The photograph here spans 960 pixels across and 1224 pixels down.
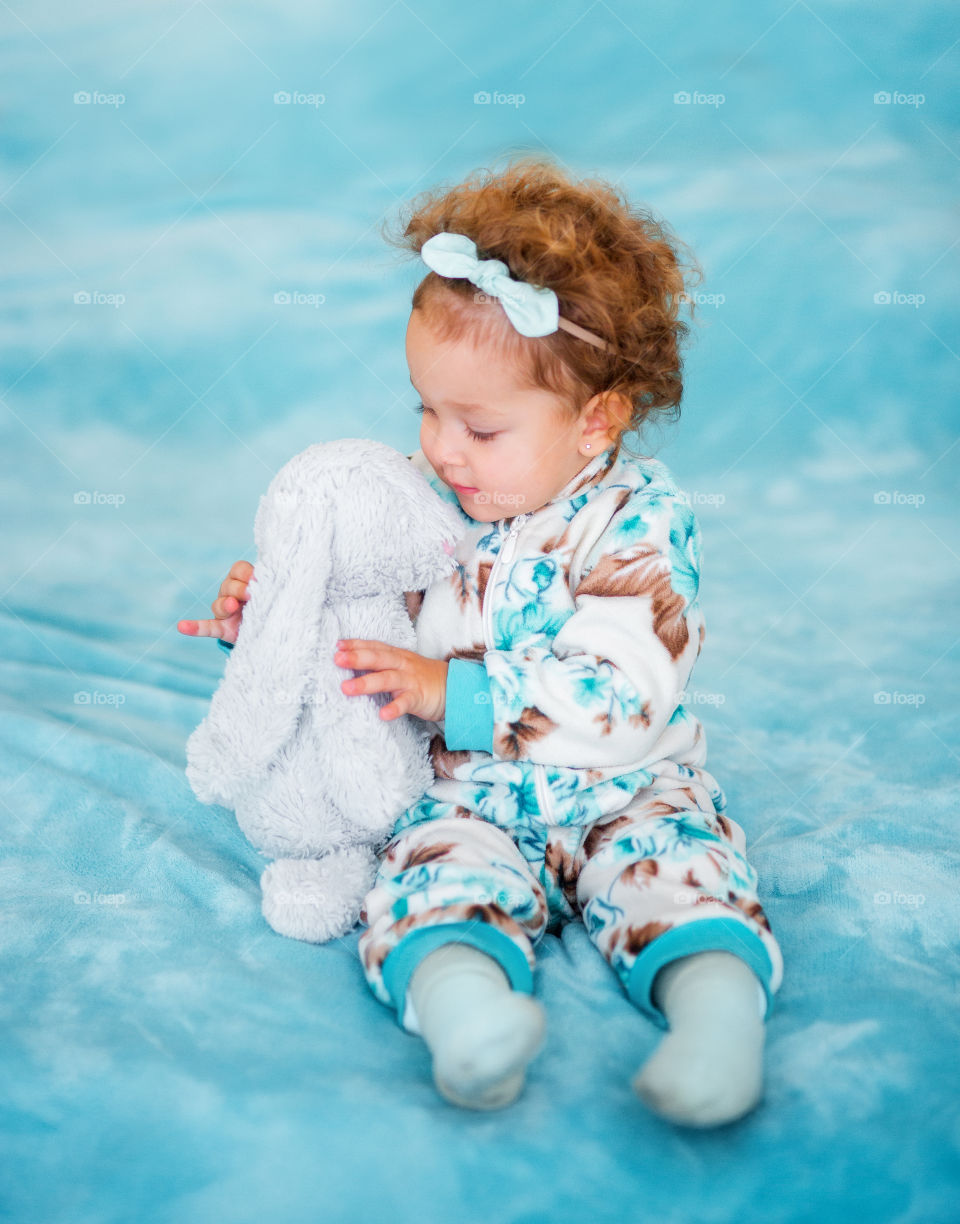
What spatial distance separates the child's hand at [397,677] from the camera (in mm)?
1130

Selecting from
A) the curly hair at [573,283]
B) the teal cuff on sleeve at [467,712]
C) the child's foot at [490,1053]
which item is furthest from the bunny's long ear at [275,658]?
the child's foot at [490,1053]

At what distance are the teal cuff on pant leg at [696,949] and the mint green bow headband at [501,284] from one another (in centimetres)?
58

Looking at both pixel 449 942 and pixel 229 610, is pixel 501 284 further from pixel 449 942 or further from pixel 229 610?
pixel 449 942

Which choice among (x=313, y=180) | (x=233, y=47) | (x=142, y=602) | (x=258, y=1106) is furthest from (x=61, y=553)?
(x=258, y=1106)

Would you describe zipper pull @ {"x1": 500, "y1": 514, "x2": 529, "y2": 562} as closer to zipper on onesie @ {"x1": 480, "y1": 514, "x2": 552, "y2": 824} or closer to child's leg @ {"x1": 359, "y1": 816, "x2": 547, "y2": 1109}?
zipper on onesie @ {"x1": 480, "y1": 514, "x2": 552, "y2": 824}

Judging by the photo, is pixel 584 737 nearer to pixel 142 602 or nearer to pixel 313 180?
pixel 142 602

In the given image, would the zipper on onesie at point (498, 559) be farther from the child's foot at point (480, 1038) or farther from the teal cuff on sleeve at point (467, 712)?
→ the child's foot at point (480, 1038)

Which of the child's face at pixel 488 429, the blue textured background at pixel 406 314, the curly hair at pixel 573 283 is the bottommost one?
the blue textured background at pixel 406 314

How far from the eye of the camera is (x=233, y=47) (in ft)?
7.43

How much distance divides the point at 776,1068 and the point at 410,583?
0.57 m

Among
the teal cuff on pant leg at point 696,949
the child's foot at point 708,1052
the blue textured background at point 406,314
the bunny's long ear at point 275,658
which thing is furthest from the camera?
the blue textured background at point 406,314

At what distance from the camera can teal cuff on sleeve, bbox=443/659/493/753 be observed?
117cm


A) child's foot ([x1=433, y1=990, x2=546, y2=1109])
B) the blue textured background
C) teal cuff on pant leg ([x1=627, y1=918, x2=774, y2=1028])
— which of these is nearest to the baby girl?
teal cuff on pant leg ([x1=627, y1=918, x2=774, y2=1028])

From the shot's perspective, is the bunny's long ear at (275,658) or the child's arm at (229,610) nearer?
the bunny's long ear at (275,658)
